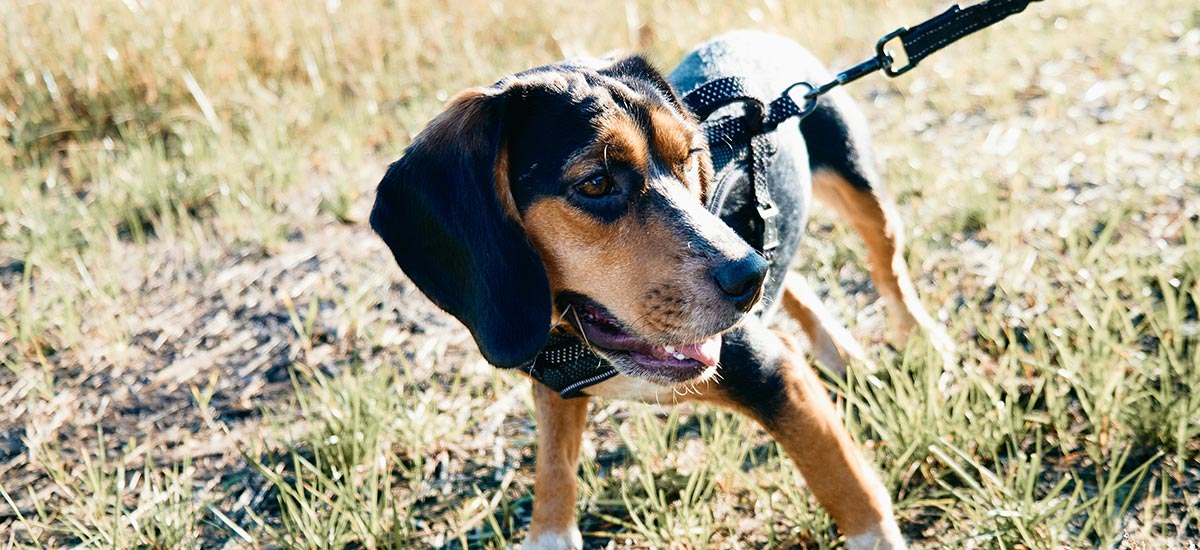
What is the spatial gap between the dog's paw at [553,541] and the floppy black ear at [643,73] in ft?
4.13

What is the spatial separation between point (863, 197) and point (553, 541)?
1651 mm

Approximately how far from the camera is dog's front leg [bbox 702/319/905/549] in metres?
2.47

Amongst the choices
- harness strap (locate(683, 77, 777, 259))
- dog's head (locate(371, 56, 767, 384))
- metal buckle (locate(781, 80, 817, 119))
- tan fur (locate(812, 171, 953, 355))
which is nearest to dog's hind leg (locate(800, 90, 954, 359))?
tan fur (locate(812, 171, 953, 355))

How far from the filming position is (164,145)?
5688 mm

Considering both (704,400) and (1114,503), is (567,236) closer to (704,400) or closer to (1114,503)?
(704,400)

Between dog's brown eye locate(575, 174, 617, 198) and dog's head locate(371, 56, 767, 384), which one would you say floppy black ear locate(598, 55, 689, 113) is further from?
dog's brown eye locate(575, 174, 617, 198)

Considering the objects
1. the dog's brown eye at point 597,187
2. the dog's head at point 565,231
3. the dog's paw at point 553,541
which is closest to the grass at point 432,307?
the dog's paw at point 553,541

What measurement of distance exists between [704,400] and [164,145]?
431 cm

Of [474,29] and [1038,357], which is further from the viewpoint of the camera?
[474,29]

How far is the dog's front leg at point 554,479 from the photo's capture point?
2.84 meters

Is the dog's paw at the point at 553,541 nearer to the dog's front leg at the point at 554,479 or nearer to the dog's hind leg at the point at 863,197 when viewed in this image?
the dog's front leg at the point at 554,479

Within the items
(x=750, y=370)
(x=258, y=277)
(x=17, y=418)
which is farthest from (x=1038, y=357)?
(x=17, y=418)

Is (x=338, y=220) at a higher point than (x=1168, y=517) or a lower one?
higher

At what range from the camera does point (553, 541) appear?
2838 mm
